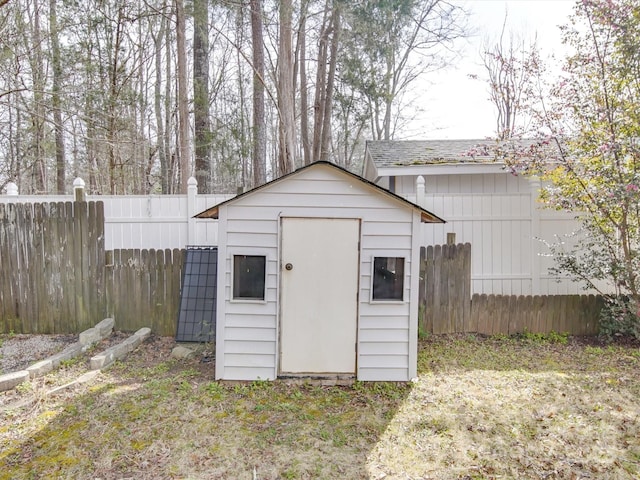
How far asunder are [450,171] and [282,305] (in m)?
4.59

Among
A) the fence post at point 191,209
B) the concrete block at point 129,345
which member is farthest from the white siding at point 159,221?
the concrete block at point 129,345

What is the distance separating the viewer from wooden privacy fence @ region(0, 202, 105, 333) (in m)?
5.00

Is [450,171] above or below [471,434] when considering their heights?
above

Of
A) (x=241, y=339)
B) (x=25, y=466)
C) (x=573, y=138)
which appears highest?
(x=573, y=138)

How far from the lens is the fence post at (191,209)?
5910 millimetres

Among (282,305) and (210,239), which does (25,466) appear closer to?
(282,305)

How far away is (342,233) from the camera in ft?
12.4

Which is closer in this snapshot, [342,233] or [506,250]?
[342,233]

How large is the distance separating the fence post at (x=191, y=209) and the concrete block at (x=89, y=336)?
183 cm

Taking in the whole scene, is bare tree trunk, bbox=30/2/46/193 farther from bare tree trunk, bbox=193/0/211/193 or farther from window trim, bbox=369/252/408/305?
window trim, bbox=369/252/408/305

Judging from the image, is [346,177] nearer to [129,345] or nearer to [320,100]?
[129,345]

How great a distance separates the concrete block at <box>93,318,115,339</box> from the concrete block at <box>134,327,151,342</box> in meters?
0.39

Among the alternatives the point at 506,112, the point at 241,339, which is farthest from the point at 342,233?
the point at 506,112

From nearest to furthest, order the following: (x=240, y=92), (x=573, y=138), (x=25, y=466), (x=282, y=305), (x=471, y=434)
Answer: (x=25, y=466) → (x=471, y=434) → (x=282, y=305) → (x=573, y=138) → (x=240, y=92)
